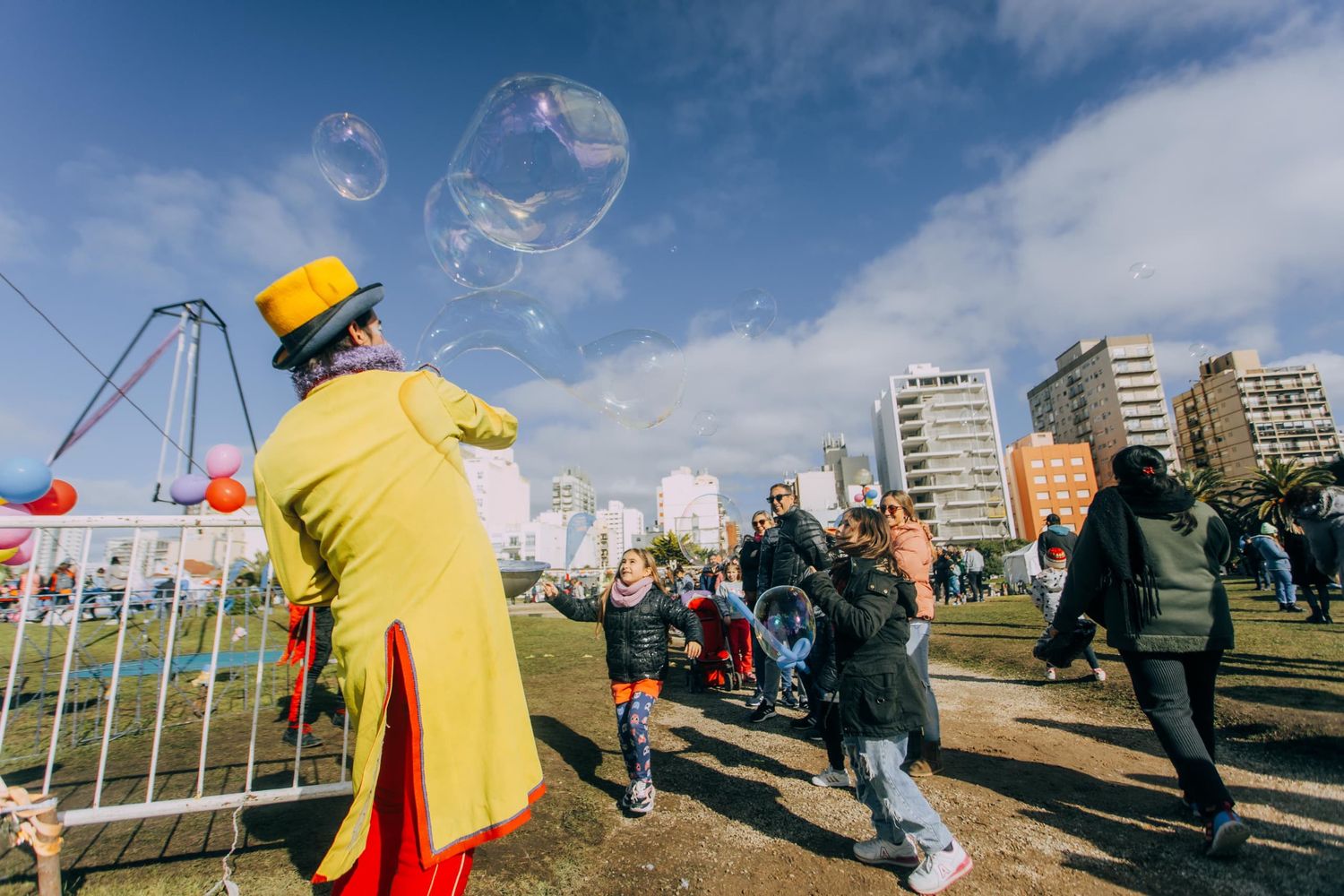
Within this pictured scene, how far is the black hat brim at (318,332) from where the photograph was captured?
5.75 ft

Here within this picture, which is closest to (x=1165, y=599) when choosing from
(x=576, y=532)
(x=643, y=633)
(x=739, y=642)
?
(x=643, y=633)

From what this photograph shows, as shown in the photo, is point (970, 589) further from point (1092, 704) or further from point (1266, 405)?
point (1266, 405)

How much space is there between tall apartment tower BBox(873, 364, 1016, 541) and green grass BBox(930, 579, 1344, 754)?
66.9 metres

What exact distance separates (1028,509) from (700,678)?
85.7 metres

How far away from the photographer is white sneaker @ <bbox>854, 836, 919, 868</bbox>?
2.99 metres

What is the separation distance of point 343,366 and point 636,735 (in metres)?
2.92

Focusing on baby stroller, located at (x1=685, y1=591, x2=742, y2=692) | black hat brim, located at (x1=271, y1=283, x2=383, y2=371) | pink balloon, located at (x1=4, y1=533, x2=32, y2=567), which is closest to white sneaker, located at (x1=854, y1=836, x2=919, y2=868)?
black hat brim, located at (x1=271, y1=283, x2=383, y2=371)

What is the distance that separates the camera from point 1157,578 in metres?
3.20

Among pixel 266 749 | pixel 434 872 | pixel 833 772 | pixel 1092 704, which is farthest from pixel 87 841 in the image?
pixel 1092 704

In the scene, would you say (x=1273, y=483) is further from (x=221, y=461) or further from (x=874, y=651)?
(x=221, y=461)

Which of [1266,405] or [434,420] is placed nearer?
[434,420]

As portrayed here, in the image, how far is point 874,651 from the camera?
3.07 metres

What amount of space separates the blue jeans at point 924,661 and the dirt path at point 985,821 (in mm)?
298

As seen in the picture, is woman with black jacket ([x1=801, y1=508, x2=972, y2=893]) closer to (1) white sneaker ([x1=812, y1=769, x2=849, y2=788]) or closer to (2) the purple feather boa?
(1) white sneaker ([x1=812, y1=769, x2=849, y2=788])
